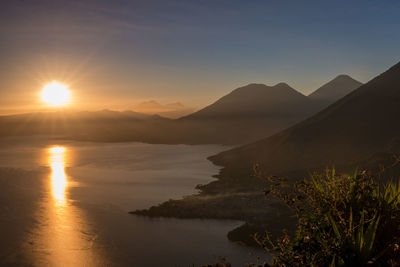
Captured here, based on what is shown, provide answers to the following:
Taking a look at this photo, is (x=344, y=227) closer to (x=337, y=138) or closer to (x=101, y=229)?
(x=101, y=229)

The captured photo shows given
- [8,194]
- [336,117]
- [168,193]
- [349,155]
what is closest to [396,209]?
[168,193]

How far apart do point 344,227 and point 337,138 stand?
90102 millimetres

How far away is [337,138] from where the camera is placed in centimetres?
8850

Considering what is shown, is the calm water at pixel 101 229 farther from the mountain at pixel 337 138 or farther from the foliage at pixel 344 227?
the foliage at pixel 344 227

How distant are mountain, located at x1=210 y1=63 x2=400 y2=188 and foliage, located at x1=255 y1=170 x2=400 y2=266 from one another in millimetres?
65000

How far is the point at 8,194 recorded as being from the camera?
55.5 metres

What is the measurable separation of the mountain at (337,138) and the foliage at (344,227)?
65000 millimetres

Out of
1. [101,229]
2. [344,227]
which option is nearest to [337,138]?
[101,229]

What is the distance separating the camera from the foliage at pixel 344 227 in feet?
12.4

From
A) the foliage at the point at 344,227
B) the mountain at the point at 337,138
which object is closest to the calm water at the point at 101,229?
the mountain at the point at 337,138

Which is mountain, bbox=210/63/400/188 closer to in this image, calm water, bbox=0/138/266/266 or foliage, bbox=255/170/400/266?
calm water, bbox=0/138/266/266

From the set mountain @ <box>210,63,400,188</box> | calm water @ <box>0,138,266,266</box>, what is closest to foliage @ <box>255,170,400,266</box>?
calm water @ <box>0,138,266,266</box>

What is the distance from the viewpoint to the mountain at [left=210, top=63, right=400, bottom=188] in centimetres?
7956

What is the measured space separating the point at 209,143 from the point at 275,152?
334ft
